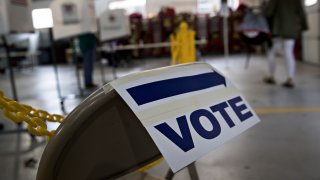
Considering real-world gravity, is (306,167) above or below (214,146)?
below

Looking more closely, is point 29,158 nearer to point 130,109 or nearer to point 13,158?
point 13,158

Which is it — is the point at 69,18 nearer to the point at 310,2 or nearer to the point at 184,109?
the point at 184,109

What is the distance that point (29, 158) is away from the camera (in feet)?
7.09

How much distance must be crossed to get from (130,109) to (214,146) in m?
0.20

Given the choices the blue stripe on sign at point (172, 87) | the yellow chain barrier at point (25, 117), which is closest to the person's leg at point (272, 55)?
the blue stripe on sign at point (172, 87)

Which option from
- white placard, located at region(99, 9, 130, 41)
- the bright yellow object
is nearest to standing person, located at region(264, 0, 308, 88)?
the bright yellow object

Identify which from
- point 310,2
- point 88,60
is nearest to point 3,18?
point 88,60

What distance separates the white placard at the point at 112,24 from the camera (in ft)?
15.7

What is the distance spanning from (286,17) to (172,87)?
3.84 meters

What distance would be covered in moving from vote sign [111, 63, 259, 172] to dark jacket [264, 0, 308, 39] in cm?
350

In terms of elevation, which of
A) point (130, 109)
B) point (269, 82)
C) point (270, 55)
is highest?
point (130, 109)

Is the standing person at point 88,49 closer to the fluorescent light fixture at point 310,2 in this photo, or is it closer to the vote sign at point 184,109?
the vote sign at point 184,109

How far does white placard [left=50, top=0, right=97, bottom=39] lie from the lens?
12.8ft

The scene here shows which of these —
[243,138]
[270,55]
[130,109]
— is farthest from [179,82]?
[270,55]
